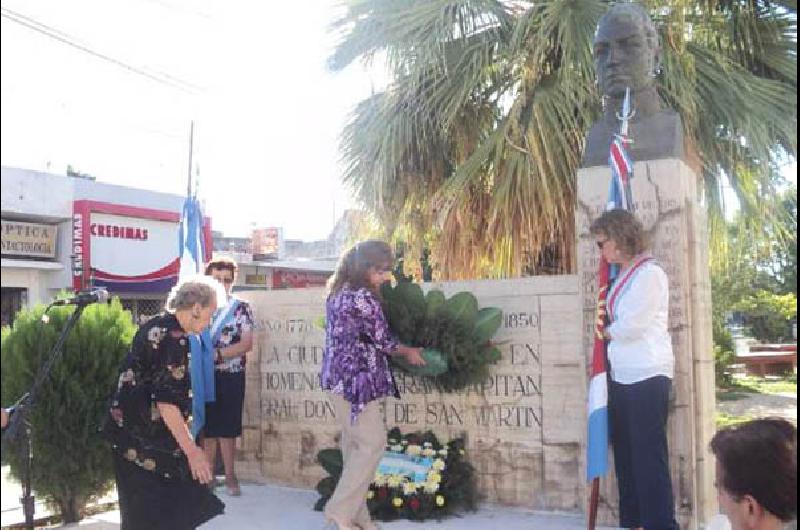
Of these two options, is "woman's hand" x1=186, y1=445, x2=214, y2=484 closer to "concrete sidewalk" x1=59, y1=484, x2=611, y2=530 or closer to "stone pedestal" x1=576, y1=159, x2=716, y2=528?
"concrete sidewalk" x1=59, y1=484, x2=611, y2=530

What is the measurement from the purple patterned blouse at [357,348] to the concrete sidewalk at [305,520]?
3.44 ft

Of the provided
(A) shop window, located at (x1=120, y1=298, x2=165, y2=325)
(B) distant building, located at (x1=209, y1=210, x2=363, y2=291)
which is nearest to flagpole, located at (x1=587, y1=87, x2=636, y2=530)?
(A) shop window, located at (x1=120, y1=298, x2=165, y2=325)

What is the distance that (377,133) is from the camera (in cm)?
892

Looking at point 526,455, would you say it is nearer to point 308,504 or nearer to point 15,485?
point 308,504

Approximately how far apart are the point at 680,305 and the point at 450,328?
134cm

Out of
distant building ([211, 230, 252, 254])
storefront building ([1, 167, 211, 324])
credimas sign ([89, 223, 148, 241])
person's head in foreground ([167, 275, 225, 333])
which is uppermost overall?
distant building ([211, 230, 252, 254])

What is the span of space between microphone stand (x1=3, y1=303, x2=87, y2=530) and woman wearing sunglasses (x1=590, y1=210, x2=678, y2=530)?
2.51 m

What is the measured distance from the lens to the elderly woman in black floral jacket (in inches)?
133

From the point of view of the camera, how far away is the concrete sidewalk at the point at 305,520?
488cm

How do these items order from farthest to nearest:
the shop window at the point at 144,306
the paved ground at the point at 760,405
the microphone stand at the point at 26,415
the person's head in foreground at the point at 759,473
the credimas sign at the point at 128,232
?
the paved ground at the point at 760,405
the credimas sign at the point at 128,232
the shop window at the point at 144,306
the microphone stand at the point at 26,415
the person's head in foreground at the point at 759,473

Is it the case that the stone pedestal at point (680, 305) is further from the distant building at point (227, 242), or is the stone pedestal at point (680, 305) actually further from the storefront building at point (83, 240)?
the distant building at point (227, 242)

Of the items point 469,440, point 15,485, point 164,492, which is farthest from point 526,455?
point 15,485

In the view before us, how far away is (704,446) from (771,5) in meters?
5.81

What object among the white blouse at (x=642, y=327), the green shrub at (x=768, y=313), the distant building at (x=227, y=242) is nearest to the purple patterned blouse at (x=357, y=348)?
the white blouse at (x=642, y=327)
